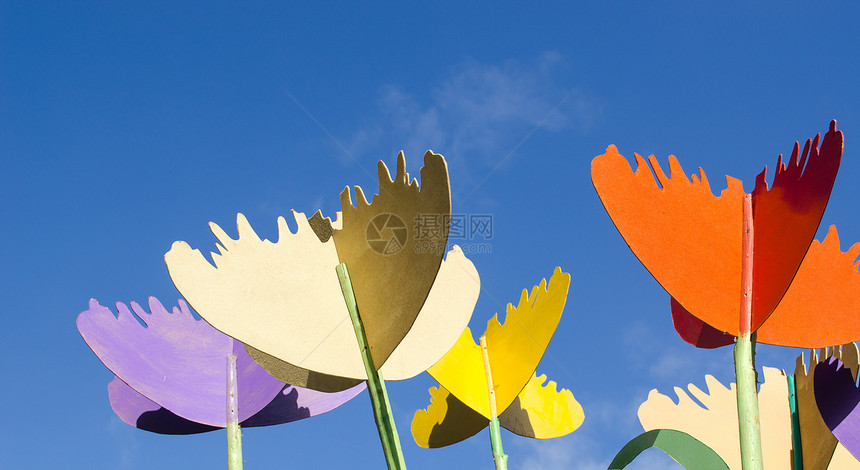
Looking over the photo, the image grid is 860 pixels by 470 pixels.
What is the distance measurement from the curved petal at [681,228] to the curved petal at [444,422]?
138 centimetres

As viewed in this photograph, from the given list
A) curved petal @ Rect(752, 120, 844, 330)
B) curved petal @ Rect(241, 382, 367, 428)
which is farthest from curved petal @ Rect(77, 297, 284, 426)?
curved petal @ Rect(752, 120, 844, 330)

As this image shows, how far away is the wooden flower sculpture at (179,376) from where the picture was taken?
3.73 meters

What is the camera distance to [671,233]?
288cm

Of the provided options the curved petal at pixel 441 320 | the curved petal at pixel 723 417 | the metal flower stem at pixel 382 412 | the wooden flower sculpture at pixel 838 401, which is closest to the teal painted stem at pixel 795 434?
the wooden flower sculpture at pixel 838 401

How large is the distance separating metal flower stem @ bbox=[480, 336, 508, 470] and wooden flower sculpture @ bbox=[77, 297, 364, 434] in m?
0.72

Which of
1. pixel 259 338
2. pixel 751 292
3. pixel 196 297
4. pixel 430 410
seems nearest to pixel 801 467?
pixel 751 292

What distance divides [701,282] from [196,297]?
5.73ft

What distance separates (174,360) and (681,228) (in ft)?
8.14

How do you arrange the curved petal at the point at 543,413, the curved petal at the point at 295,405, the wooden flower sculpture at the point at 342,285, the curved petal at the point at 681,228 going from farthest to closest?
the curved petal at the point at 543,413
the curved petal at the point at 295,405
the curved petal at the point at 681,228
the wooden flower sculpture at the point at 342,285

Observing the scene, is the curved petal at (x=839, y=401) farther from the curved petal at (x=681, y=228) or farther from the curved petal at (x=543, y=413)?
the curved petal at (x=543, y=413)

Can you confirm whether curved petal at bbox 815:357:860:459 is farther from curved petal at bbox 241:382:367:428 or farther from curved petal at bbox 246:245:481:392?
curved petal at bbox 241:382:367:428

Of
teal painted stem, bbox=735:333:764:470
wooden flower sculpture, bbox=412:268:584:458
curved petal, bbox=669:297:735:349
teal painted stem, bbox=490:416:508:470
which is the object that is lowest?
teal painted stem, bbox=735:333:764:470

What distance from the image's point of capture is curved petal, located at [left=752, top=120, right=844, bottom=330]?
266 cm

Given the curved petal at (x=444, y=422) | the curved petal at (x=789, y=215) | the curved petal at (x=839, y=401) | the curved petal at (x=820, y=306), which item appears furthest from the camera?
the curved petal at (x=444, y=422)
